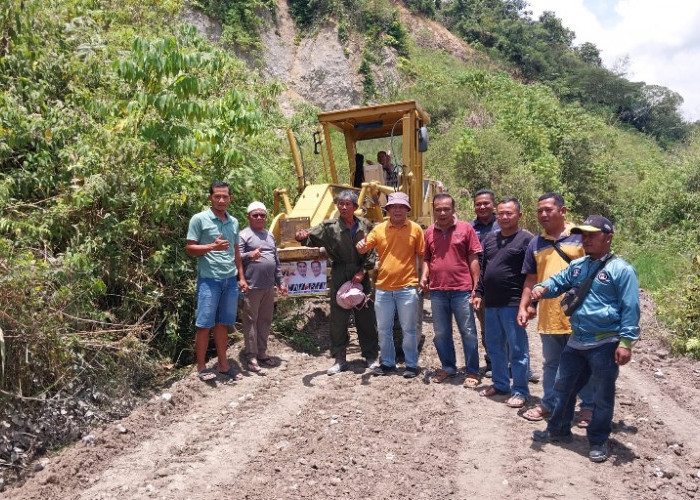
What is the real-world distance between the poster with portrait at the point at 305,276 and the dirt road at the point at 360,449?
988 millimetres

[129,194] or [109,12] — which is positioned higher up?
[109,12]

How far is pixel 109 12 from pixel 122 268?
4.03m

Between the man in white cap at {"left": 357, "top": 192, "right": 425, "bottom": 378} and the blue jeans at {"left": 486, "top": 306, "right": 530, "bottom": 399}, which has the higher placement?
the man in white cap at {"left": 357, "top": 192, "right": 425, "bottom": 378}

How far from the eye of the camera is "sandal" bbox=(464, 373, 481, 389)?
5.20 metres

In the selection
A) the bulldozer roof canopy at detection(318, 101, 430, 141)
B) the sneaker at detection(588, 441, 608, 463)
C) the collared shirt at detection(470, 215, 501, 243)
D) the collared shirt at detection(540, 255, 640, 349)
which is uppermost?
the bulldozer roof canopy at detection(318, 101, 430, 141)

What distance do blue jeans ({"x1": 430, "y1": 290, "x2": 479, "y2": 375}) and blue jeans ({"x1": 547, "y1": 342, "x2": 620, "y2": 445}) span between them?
1.23 metres

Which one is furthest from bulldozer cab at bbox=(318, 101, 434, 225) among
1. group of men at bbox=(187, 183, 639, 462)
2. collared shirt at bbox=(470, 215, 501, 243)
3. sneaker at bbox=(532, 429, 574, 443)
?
sneaker at bbox=(532, 429, 574, 443)

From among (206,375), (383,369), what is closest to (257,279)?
(206,375)

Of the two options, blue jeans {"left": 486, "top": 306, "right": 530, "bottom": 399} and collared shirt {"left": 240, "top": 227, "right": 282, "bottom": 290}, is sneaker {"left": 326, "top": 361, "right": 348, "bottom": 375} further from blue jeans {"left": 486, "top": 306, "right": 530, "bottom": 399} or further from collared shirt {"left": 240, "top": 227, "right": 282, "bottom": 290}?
blue jeans {"left": 486, "top": 306, "right": 530, "bottom": 399}

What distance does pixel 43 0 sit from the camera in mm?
6316

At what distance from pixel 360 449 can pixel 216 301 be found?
2.02 meters

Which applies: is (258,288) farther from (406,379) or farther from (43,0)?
(43,0)

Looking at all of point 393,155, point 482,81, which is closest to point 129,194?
point 393,155

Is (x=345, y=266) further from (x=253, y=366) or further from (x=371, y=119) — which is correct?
(x=371, y=119)
